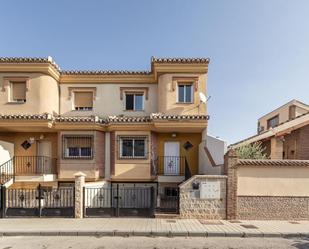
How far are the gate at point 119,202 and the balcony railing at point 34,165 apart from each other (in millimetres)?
4016

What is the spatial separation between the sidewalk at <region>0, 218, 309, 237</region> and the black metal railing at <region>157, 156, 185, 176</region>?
520 cm

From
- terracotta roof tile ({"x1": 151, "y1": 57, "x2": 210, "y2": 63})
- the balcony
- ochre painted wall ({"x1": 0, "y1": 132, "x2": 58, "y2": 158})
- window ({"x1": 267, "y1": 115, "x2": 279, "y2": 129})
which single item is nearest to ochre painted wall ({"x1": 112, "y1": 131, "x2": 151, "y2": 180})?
the balcony

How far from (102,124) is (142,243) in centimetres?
826

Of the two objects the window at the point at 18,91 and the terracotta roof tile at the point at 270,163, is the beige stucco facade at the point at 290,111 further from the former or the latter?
the window at the point at 18,91

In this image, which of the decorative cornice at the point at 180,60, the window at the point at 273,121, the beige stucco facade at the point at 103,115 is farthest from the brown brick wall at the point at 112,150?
the window at the point at 273,121

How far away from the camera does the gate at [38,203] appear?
10633 millimetres

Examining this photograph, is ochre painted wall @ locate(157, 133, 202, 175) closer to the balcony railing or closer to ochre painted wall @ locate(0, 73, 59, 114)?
the balcony railing

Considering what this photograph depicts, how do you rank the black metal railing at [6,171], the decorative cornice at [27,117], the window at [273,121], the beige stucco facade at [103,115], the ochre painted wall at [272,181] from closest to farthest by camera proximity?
the ochre painted wall at [272,181]
the black metal railing at [6,171]
the decorative cornice at [27,117]
the beige stucco facade at [103,115]
the window at [273,121]

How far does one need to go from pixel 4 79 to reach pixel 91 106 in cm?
530

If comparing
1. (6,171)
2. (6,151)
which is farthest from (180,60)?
(6,171)

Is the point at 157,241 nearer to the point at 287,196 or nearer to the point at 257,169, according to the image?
the point at 257,169

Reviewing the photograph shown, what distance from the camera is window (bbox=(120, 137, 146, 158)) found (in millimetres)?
14602

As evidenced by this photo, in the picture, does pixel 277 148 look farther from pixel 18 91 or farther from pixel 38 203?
pixel 18 91

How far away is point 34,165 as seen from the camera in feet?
49.5
